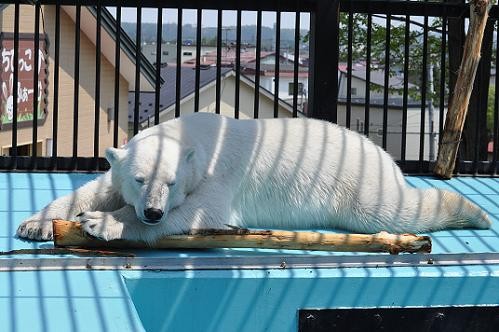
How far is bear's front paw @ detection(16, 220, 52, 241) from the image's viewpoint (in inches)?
170

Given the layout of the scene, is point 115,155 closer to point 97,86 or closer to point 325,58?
point 97,86

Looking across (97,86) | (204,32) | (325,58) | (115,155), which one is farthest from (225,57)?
(115,155)

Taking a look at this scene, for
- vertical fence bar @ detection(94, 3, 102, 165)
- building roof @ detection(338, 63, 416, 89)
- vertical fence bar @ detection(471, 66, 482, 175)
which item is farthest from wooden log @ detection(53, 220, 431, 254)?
building roof @ detection(338, 63, 416, 89)

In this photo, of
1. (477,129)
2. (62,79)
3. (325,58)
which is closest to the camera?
(325,58)

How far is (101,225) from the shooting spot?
4.09 metres

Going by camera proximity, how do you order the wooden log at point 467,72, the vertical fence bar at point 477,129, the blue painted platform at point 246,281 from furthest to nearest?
the vertical fence bar at point 477,129 → the wooden log at point 467,72 → the blue painted platform at point 246,281

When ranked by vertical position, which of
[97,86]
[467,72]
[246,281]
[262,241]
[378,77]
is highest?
[467,72]

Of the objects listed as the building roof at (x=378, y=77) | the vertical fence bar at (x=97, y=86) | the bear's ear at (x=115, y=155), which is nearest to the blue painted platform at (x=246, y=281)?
the bear's ear at (x=115, y=155)

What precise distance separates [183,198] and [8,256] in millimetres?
831

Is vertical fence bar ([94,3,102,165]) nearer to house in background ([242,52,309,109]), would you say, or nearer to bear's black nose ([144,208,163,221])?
bear's black nose ([144,208,163,221])

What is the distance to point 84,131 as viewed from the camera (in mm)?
20641

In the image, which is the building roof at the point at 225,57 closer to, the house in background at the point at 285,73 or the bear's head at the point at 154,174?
the house in background at the point at 285,73

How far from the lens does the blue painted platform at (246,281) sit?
3.82 metres

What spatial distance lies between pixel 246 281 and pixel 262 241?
0.29 m
